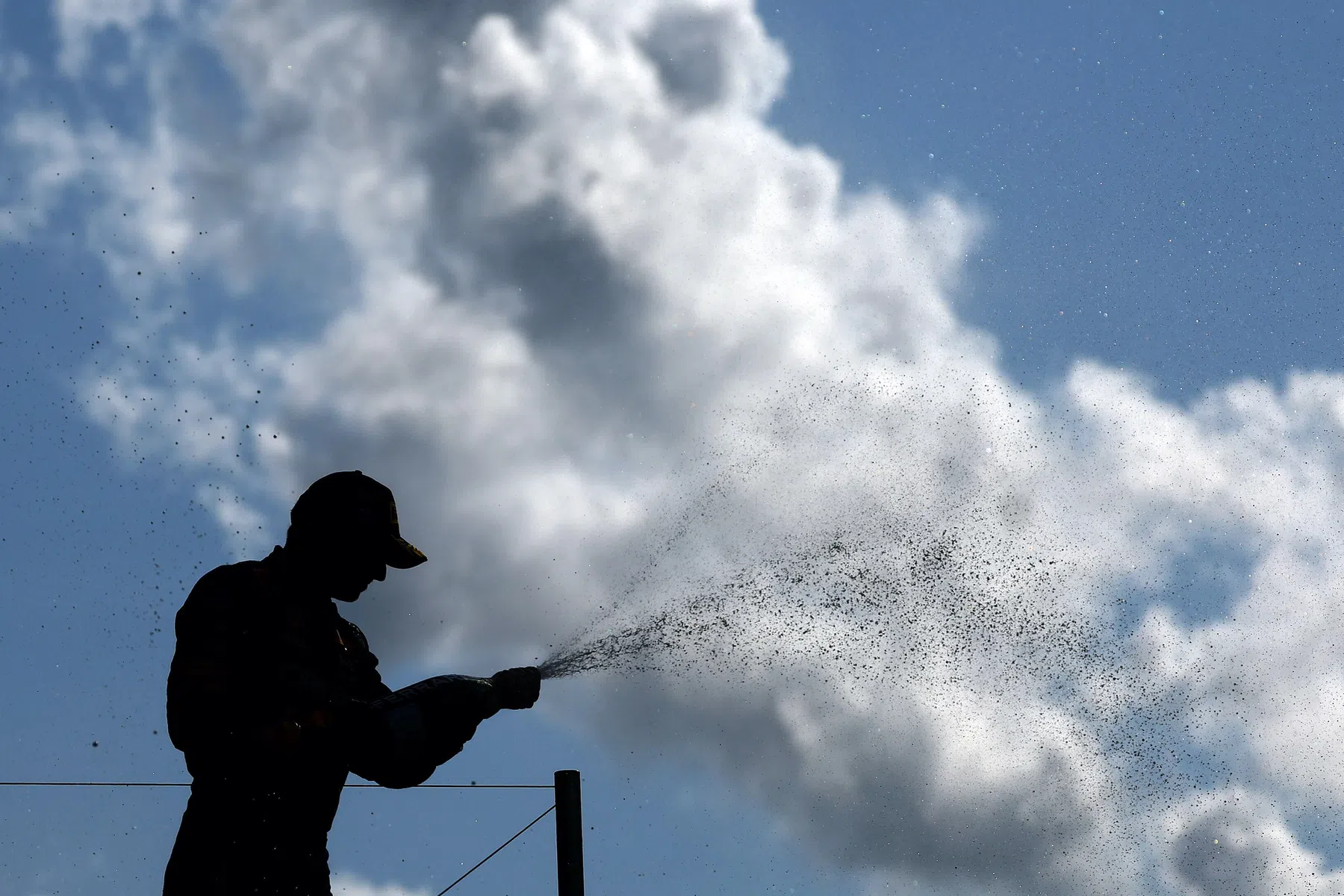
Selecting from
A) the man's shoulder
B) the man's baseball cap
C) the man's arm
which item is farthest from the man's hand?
the man's shoulder

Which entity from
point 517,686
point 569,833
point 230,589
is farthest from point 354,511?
point 569,833

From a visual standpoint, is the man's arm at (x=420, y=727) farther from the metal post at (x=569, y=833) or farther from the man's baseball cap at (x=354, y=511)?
the metal post at (x=569, y=833)

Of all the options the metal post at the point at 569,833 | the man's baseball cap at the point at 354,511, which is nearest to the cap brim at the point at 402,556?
the man's baseball cap at the point at 354,511

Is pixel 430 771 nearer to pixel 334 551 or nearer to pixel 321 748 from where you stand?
pixel 321 748

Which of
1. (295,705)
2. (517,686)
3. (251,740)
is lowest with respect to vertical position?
(251,740)

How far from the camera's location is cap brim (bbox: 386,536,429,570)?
23.4ft

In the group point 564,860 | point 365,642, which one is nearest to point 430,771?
point 365,642

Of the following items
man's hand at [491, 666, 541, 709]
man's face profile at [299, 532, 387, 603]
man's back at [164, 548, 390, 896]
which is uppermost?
man's face profile at [299, 532, 387, 603]

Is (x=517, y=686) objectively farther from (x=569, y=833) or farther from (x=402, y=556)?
(x=569, y=833)

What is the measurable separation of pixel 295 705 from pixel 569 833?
361 centimetres

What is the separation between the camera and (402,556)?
23.5 ft

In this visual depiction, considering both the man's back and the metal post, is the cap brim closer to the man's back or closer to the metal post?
the man's back

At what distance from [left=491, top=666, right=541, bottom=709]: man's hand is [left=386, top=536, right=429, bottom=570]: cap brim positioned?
718mm

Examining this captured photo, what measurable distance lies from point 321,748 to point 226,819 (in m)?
0.49
